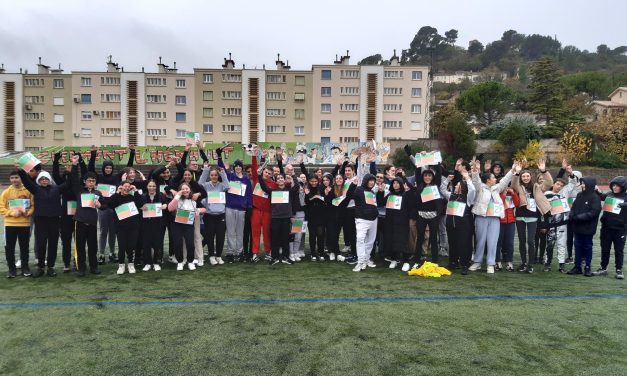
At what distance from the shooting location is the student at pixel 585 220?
23.6 ft

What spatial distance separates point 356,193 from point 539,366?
4167mm

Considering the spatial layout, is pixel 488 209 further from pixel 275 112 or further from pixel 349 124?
pixel 275 112

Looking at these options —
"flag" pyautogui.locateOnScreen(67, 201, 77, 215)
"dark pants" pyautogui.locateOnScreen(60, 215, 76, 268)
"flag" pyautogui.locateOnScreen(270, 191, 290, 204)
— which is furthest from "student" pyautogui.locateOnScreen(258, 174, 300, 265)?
"dark pants" pyautogui.locateOnScreen(60, 215, 76, 268)

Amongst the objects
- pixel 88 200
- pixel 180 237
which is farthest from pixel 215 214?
pixel 88 200

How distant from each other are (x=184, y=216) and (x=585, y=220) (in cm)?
660

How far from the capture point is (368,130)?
161 feet

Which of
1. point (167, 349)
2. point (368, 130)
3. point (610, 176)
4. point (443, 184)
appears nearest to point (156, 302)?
point (167, 349)

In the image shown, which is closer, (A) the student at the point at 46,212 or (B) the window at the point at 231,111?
(A) the student at the point at 46,212

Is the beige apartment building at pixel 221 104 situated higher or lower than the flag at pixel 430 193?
higher

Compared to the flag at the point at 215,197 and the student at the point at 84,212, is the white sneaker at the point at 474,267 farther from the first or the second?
the student at the point at 84,212

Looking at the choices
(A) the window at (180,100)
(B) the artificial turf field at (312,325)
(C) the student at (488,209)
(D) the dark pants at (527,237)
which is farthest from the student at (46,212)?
(A) the window at (180,100)

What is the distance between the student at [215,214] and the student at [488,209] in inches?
170

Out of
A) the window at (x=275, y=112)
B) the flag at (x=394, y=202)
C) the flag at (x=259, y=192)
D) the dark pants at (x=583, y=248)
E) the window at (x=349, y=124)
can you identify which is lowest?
the dark pants at (x=583, y=248)

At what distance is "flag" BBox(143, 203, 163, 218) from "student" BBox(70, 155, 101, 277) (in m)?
0.69
